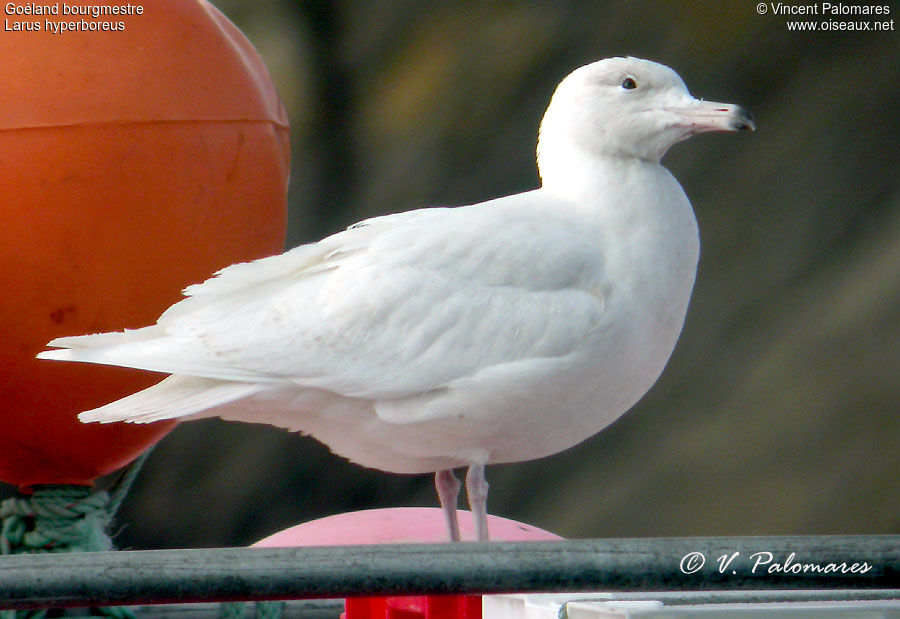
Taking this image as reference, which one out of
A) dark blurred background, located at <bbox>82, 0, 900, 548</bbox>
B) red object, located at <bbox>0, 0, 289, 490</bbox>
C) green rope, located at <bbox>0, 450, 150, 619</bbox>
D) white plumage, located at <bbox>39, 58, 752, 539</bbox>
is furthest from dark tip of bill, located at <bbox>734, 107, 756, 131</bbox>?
dark blurred background, located at <bbox>82, 0, 900, 548</bbox>

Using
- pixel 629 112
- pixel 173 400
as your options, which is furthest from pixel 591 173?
pixel 173 400

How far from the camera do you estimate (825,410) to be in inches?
109

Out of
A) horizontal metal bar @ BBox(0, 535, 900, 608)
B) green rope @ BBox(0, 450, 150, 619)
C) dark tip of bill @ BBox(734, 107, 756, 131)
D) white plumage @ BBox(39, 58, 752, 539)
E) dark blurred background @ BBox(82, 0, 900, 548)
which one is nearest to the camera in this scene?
horizontal metal bar @ BBox(0, 535, 900, 608)

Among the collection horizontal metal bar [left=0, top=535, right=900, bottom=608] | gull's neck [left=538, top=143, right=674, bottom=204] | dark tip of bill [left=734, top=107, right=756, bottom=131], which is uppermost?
dark tip of bill [left=734, top=107, right=756, bottom=131]

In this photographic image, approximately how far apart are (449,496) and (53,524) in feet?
1.84

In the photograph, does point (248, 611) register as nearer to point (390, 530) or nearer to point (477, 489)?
point (390, 530)

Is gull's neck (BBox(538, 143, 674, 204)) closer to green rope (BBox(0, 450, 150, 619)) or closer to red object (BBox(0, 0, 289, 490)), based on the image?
red object (BBox(0, 0, 289, 490))

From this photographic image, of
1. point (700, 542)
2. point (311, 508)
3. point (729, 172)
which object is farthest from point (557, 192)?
point (311, 508)

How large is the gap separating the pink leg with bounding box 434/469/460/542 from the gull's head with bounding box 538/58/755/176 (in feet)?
1.36

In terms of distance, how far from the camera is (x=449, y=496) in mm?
1666

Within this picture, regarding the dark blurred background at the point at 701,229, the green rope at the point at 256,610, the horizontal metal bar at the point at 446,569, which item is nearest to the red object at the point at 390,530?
the green rope at the point at 256,610

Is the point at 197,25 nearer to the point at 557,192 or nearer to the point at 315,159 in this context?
the point at 557,192

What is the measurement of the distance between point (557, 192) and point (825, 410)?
1.35 m

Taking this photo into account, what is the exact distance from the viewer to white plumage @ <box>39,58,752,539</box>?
4.88 feet
